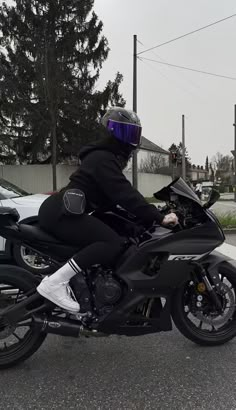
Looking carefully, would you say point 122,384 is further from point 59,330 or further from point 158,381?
point 59,330

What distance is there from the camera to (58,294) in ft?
10.3

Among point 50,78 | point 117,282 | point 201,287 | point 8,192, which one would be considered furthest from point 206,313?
point 50,78

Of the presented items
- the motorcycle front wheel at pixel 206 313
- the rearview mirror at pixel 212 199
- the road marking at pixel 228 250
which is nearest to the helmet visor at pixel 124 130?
the rearview mirror at pixel 212 199

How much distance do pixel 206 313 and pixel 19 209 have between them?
12.6ft

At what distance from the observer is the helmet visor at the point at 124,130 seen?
3.22m

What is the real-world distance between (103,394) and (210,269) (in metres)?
1.28

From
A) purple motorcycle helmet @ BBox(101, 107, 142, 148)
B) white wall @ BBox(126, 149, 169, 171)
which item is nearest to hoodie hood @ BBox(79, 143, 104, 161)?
purple motorcycle helmet @ BBox(101, 107, 142, 148)

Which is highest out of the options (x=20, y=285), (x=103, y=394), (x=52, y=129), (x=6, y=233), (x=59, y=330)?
(x=52, y=129)

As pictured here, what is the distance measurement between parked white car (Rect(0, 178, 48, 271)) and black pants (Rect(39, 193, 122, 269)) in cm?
282

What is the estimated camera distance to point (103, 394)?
290 centimetres

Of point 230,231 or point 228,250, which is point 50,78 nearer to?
point 230,231

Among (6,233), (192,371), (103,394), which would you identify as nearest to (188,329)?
(192,371)

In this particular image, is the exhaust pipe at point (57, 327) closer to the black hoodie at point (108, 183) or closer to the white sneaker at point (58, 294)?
the white sneaker at point (58, 294)

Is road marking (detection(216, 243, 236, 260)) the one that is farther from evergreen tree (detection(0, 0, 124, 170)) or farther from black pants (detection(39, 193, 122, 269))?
evergreen tree (detection(0, 0, 124, 170))
